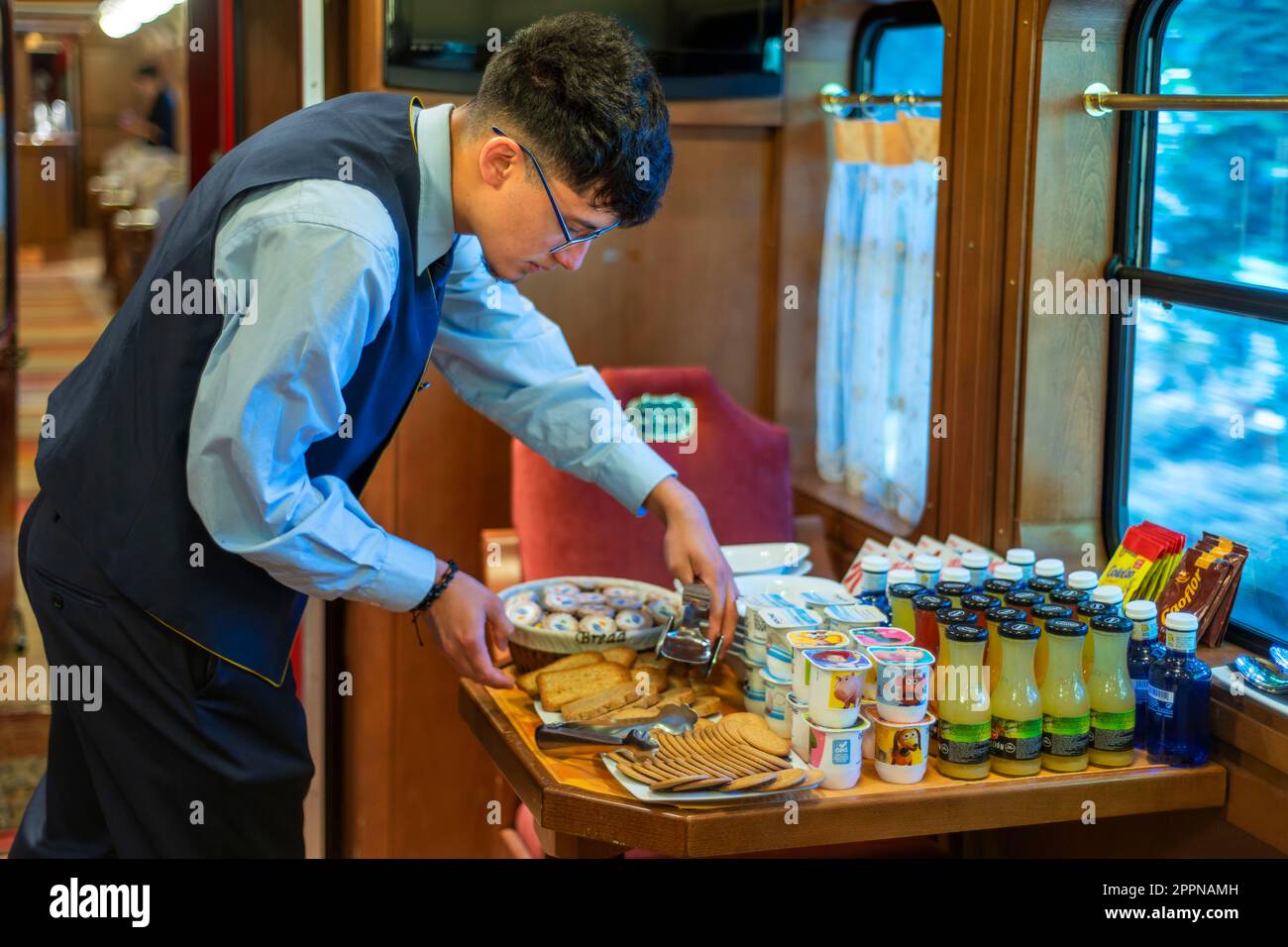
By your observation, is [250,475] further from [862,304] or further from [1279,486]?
[862,304]

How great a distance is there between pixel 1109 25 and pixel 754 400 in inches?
52.9

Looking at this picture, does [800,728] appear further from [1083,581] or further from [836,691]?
[1083,581]

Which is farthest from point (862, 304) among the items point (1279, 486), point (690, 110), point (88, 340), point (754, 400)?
point (88, 340)

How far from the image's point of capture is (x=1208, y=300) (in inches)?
102

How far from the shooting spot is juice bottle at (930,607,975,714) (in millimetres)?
2266

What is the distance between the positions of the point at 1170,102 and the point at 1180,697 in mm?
1050

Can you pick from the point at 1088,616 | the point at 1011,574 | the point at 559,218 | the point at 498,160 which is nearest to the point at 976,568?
the point at 1011,574

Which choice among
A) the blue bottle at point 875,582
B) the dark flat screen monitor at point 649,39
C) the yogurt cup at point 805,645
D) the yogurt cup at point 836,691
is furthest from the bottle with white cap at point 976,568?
the dark flat screen monitor at point 649,39

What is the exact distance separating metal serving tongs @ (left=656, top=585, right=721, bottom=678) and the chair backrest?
722 millimetres

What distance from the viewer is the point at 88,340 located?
10.5 meters

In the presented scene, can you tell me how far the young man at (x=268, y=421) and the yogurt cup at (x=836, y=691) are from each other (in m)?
0.48

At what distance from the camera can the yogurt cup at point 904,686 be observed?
215 centimetres

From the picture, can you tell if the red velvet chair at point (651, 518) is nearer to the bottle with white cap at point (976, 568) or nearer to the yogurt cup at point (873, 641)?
the bottle with white cap at point (976, 568)

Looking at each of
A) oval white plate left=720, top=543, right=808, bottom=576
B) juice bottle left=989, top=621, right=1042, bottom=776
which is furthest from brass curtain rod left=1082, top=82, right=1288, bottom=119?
oval white plate left=720, top=543, right=808, bottom=576
